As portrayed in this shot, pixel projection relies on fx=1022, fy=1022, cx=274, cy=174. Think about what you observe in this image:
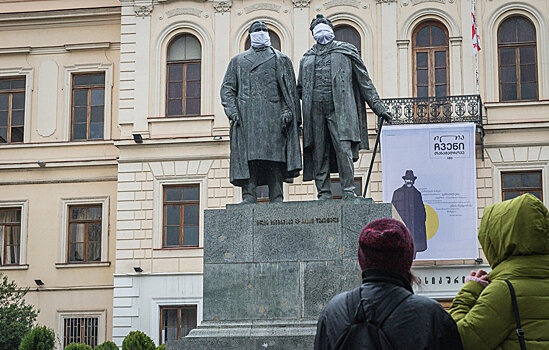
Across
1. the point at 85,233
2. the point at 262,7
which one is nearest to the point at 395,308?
the point at 262,7

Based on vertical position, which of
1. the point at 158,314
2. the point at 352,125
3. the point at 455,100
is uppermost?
the point at 455,100

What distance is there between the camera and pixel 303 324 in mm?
9547

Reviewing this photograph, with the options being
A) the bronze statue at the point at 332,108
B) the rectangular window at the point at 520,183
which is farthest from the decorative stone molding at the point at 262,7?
the bronze statue at the point at 332,108

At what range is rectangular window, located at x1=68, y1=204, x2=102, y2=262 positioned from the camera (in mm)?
28031

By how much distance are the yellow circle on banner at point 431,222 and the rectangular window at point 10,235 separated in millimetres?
11372

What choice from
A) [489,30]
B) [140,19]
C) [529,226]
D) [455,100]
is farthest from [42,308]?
[529,226]

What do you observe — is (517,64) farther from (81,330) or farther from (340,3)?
(81,330)

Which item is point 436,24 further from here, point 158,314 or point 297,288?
point 297,288

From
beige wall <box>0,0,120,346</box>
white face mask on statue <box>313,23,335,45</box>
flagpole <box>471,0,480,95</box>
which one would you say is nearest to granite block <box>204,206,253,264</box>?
white face mask on statue <box>313,23,335,45</box>

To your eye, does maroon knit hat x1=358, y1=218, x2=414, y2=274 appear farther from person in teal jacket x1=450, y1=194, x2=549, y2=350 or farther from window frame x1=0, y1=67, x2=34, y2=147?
window frame x1=0, y1=67, x2=34, y2=147

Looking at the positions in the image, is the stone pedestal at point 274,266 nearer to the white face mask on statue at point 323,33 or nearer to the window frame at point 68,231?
the white face mask on statue at point 323,33

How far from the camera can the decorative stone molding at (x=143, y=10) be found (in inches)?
1108

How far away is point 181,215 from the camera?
2703 cm

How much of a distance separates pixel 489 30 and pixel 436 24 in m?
1.42
